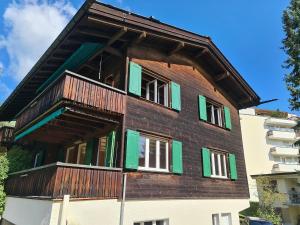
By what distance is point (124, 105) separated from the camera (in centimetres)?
1012

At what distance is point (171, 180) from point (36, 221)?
5.61m

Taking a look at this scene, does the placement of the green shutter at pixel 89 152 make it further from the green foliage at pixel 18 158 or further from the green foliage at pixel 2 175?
the green foliage at pixel 18 158

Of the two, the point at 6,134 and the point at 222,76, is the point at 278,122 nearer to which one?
the point at 222,76

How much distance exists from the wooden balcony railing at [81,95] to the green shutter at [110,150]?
98 centimetres

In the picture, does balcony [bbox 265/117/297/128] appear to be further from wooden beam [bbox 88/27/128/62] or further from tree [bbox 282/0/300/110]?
wooden beam [bbox 88/27/128/62]

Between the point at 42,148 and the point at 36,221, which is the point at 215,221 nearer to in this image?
the point at 36,221

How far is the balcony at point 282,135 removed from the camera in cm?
4750

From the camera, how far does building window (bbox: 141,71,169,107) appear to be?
40.4ft

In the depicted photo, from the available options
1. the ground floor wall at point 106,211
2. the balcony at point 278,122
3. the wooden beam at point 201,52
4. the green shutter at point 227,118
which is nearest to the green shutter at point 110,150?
the ground floor wall at point 106,211

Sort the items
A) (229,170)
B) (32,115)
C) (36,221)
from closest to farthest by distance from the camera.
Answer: (36,221) → (32,115) → (229,170)

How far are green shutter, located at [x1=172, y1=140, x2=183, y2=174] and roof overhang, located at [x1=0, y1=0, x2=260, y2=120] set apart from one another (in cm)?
512

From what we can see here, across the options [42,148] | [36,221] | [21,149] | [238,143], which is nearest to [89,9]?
[36,221]

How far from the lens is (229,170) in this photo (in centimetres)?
1514

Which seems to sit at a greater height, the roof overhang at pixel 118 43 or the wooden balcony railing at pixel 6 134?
the roof overhang at pixel 118 43
